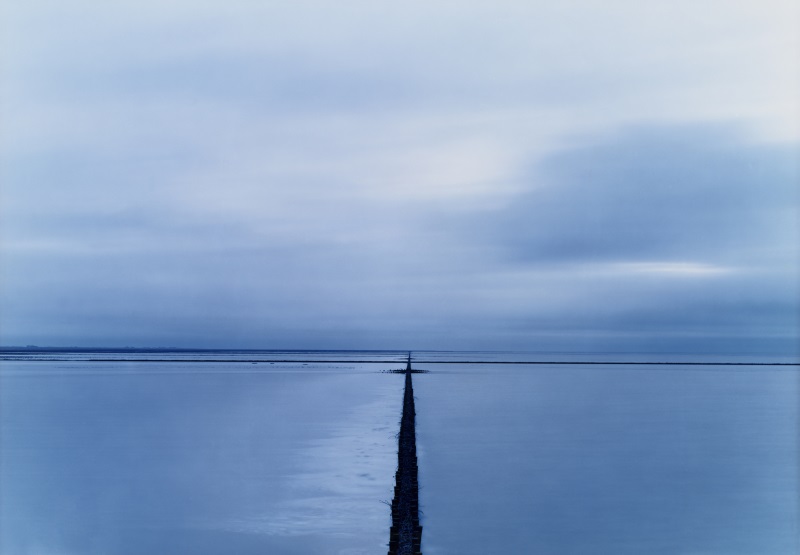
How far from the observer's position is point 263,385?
139 ft

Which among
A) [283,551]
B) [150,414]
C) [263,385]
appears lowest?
[283,551]

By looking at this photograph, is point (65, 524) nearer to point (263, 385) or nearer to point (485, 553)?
point (485, 553)

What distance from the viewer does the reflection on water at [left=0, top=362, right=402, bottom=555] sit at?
12.2 m

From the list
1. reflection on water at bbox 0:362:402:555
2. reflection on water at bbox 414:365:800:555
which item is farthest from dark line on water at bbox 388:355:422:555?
reflection on water at bbox 414:365:800:555

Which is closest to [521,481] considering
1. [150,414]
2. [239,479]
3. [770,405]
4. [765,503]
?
[765,503]

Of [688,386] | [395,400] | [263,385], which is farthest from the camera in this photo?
[688,386]

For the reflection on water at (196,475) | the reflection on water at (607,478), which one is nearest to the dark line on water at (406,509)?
the reflection on water at (196,475)

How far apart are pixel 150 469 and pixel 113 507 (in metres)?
3.46

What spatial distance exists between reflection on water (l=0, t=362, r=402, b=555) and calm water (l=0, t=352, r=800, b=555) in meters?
0.06

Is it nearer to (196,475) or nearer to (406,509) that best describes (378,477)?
(196,475)

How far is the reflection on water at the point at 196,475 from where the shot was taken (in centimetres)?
1223

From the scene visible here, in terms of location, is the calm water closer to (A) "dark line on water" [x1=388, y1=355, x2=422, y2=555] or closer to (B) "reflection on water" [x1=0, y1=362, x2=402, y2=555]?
(B) "reflection on water" [x1=0, y1=362, x2=402, y2=555]

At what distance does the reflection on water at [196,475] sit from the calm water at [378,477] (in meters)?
0.06

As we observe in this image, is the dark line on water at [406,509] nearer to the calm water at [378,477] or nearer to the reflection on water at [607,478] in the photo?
the calm water at [378,477]
